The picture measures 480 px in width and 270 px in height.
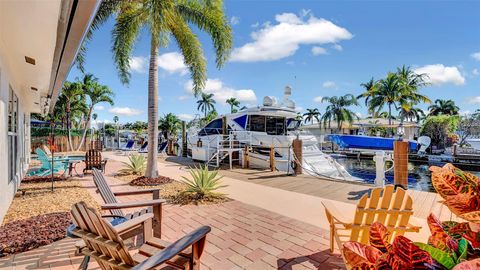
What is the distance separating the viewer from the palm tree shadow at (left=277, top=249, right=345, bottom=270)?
317 centimetres

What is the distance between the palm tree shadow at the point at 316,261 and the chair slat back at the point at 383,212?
0.38 metres

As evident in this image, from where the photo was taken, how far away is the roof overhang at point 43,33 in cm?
301

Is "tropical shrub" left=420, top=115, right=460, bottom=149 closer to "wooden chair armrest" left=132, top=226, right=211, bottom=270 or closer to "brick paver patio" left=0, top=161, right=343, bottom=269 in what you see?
"brick paver patio" left=0, top=161, right=343, bottom=269

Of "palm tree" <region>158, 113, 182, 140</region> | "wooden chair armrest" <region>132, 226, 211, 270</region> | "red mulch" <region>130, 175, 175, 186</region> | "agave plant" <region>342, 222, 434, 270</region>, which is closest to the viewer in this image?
"agave plant" <region>342, 222, 434, 270</region>

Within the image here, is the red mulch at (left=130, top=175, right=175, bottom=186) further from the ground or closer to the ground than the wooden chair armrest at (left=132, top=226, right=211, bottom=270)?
closer to the ground

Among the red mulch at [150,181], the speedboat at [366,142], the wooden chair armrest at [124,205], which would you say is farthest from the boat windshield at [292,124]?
the wooden chair armrest at [124,205]

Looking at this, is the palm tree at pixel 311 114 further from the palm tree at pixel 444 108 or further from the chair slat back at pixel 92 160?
the chair slat back at pixel 92 160

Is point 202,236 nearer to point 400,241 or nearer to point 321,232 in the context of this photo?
point 400,241

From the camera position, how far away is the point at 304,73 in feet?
61.5

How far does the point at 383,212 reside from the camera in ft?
10.5

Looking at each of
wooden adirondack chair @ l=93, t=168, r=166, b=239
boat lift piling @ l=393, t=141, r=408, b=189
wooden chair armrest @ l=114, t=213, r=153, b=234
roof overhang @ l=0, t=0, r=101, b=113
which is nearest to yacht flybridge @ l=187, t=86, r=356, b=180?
boat lift piling @ l=393, t=141, r=408, b=189

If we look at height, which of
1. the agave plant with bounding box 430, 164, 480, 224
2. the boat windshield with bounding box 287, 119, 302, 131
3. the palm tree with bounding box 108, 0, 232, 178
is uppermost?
the palm tree with bounding box 108, 0, 232, 178

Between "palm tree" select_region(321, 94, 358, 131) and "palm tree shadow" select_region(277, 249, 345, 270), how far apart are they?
138 ft

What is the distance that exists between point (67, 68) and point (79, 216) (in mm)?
4280
